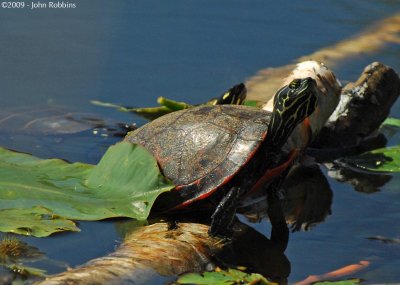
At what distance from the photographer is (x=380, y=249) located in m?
4.70

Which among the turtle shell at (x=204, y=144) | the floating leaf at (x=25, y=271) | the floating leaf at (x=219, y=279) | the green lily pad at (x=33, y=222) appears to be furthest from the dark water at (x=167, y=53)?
the floating leaf at (x=25, y=271)

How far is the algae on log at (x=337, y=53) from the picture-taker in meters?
6.56

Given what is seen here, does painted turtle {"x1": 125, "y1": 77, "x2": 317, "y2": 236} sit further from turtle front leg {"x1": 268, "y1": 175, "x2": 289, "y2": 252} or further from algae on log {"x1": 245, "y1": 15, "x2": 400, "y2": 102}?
algae on log {"x1": 245, "y1": 15, "x2": 400, "y2": 102}

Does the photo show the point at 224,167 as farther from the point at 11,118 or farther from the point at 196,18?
the point at 196,18

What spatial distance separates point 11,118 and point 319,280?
240cm

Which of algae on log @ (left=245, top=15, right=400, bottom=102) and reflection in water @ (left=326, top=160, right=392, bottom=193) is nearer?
reflection in water @ (left=326, top=160, right=392, bottom=193)

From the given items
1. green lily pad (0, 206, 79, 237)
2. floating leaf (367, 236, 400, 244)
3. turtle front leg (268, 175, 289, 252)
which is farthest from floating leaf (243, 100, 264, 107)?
green lily pad (0, 206, 79, 237)

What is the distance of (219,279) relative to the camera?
402 cm

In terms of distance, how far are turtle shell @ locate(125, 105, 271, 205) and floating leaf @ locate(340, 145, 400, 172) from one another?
1025 millimetres

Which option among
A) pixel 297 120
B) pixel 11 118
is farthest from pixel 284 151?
pixel 11 118

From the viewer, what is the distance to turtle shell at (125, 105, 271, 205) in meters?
4.70

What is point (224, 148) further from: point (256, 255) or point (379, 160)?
point (379, 160)
